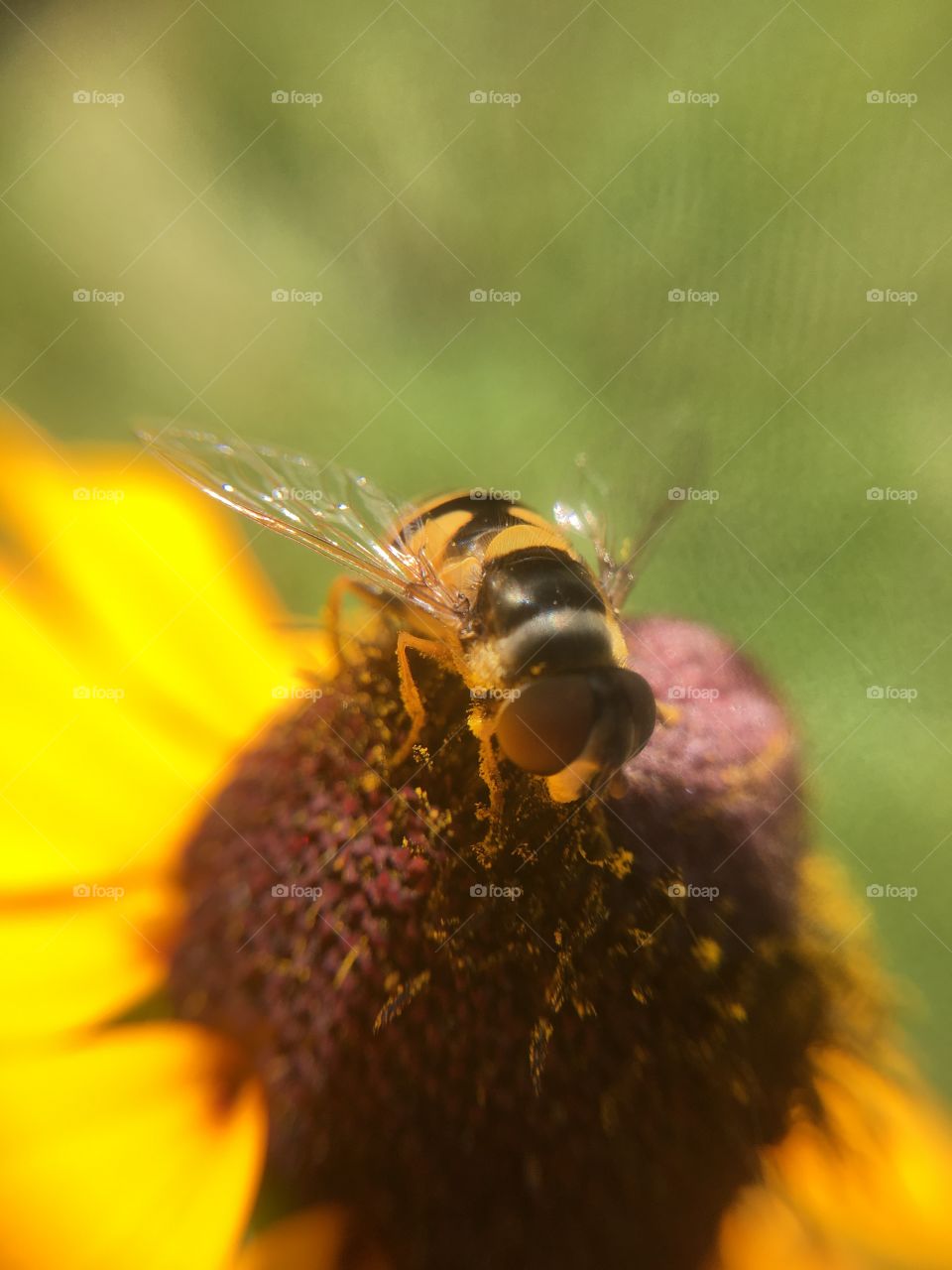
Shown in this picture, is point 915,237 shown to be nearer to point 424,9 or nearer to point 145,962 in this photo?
point 424,9

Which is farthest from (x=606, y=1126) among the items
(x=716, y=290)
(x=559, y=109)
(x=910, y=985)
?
(x=559, y=109)

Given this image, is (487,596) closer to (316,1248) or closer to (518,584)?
(518,584)

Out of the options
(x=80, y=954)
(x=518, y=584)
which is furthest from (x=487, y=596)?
(x=80, y=954)

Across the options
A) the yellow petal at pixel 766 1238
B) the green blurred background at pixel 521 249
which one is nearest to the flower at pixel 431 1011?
the yellow petal at pixel 766 1238

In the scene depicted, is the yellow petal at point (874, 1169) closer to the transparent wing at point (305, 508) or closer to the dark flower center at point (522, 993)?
the dark flower center at point (522, 993)

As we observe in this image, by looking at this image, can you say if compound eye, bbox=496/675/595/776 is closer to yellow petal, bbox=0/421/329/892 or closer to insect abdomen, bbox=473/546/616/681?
insect abdomen, bbox=473/546/616/681
